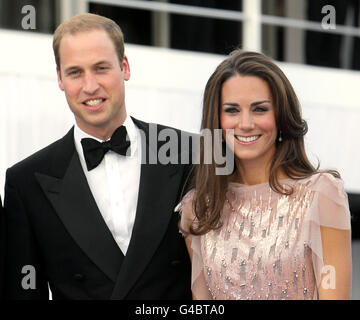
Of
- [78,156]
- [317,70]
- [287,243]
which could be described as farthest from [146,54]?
[287,243]

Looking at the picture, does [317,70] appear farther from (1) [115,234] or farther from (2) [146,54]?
(1) [115,234]

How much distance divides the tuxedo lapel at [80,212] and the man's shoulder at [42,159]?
0.03 meters

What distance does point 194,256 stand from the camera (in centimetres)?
373

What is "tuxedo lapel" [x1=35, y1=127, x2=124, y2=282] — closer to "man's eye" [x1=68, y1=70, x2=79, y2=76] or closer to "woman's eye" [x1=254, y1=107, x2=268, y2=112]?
"man's eye" [x1=68, y1=70, x2=79, y2=76]

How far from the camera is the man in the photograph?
12.3ft

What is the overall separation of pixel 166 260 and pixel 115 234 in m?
0.23

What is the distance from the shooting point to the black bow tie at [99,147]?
3.90 meters

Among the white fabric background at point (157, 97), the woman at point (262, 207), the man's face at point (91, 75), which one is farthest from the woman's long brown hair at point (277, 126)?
the white fabric background at point (157, 97)

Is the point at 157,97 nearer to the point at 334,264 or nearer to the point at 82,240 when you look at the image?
the point at 82,240

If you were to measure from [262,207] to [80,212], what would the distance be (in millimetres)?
737

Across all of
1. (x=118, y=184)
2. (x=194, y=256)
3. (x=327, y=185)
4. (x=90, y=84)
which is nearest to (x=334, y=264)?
(x=327, y=185)

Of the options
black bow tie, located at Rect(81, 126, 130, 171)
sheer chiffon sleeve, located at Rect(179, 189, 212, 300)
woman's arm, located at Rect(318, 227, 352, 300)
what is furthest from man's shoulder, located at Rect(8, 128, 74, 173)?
woman's arm, located at Rect(318, 227, 352, 300)
